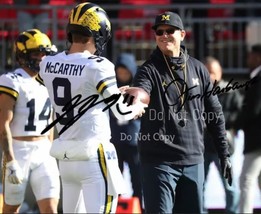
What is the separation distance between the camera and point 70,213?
20.5 ft

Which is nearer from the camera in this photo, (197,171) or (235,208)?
(197,171)

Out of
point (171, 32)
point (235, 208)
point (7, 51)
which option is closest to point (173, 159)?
point (171, 32)

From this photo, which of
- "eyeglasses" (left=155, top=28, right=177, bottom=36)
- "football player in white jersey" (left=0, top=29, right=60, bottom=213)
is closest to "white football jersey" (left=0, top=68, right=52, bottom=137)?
"football player in white jersey" (left=0, top=29, right=60, bottom=213)

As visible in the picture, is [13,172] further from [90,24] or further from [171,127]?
[90,24]

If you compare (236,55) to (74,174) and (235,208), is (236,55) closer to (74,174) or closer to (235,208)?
(235,208)

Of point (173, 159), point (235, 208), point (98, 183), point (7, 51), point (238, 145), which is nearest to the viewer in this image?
point (98, 183)

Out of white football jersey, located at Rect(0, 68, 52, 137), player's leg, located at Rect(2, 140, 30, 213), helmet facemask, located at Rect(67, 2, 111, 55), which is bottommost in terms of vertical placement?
player's leg, located at Rect(2, 140, 30, 213)

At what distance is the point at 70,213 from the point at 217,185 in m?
4.42

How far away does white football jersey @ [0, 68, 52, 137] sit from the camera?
7898mm

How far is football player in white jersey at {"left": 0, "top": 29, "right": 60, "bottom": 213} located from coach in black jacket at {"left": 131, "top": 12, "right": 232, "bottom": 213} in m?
1.16

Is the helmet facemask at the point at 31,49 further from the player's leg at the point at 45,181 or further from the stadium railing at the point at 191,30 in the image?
the stadium railing at the point at 191,30

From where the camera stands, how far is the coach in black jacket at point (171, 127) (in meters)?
6.98

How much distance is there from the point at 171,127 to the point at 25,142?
1.57m

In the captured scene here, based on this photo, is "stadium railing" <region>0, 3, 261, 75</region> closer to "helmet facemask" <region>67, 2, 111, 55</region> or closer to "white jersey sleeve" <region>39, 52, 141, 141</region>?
"helmet facemask" <region>67, 2, 111, 55</region>
